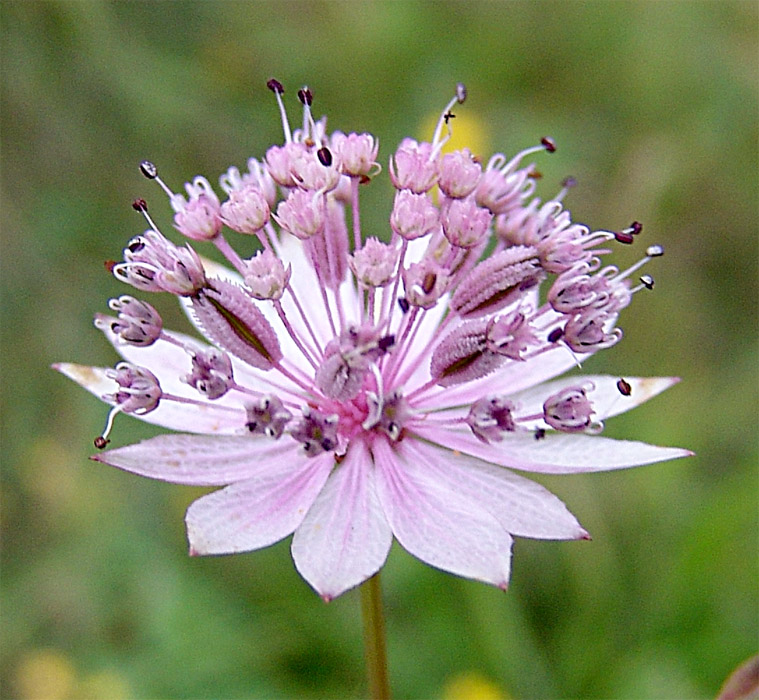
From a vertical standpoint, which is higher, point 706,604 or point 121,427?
point 121,427

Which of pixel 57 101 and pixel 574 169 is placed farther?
pixel 574 169

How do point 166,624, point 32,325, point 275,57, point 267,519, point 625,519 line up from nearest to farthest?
point 267,519
point 166,624
point 625,519
point 32,325
point 275,57

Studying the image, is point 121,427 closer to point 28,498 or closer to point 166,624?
point 28,498

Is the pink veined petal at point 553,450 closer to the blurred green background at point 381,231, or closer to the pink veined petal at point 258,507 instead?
the pink veined petal at point 258,507

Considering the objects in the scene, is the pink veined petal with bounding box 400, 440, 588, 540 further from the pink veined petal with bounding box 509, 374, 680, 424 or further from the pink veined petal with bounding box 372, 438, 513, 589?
the pink veined petal with bounding box 509, 374, 680, 424

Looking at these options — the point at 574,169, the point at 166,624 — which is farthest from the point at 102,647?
the point at 574,169

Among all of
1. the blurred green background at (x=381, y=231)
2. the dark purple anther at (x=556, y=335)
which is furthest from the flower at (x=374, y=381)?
the blurred green background at (x=381, y=231)

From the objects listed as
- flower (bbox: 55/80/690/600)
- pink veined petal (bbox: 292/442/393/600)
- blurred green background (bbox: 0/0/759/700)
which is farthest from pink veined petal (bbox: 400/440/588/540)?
blurred green background (bbox: 0/0/759/700)
